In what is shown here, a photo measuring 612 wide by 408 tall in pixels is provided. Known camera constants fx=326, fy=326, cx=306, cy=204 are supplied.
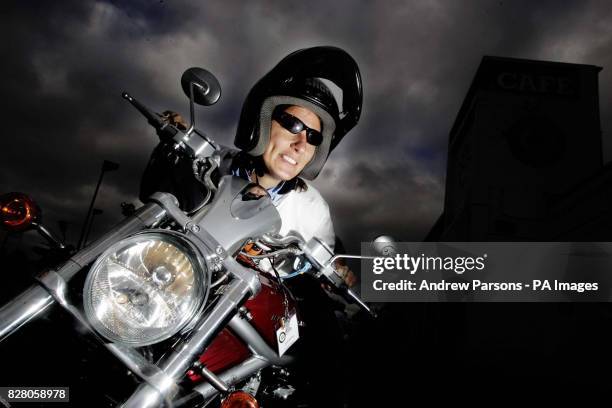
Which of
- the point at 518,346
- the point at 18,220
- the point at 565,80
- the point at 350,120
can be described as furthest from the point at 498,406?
the point at 565,80

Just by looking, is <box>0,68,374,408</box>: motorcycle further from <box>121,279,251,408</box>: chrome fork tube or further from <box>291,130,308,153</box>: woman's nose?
<box>291,130,308,153</box>: woman's nose

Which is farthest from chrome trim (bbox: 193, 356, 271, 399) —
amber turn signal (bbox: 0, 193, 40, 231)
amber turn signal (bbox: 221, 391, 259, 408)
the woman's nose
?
the woman's nose

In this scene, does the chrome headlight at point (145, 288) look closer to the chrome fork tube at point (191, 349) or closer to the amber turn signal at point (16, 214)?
the chrome fork tube at point (191, 349)

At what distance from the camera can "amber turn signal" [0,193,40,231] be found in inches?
61.0

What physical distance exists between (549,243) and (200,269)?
61.7ft

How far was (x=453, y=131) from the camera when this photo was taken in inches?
1204

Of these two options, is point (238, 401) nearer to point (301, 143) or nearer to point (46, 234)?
point (46, 234)

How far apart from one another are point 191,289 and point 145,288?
0.15 m

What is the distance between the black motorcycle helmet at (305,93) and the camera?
231 cm

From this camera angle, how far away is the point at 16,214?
5.10ft

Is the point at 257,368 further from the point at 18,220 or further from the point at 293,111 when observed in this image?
the point at 293,111

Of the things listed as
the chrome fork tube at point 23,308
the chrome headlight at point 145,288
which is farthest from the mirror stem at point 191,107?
the chrome fork tube at point 23,308

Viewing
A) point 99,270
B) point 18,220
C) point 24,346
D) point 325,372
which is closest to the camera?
point 99,270

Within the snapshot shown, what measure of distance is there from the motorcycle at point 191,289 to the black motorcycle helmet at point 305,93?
0.77 metres
